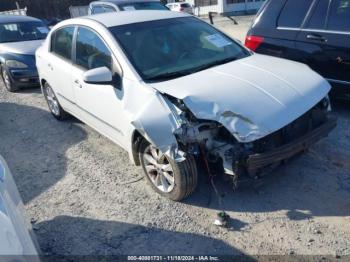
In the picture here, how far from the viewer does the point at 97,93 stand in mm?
4113

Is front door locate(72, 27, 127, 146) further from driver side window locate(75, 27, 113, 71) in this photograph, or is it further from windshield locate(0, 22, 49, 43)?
windshield locate(0, 22, 49, 43)

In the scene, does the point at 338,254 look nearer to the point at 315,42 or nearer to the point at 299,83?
the point at 299,83

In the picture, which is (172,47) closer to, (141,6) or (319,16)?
(319,16)

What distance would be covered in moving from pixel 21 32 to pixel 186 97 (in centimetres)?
730

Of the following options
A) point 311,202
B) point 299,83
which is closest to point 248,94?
point 299,83

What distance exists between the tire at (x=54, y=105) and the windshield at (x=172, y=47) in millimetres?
2279

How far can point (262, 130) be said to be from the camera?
2.96 meters

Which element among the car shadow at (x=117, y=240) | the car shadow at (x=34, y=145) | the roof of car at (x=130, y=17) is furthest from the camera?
the car shadow at (x=34, y=145)

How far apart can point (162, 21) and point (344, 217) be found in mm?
2898

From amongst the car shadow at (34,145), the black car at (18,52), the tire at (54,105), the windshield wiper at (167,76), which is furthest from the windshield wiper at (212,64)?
the black car at (18,52)

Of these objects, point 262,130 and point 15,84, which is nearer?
point 262,130

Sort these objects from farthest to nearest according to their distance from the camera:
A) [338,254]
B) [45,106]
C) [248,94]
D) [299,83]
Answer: [45,106] < [299,83] < [248,94] < [338,254]

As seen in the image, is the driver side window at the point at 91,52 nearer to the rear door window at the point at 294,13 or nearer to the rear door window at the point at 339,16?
the rear door window at the point at 294,13

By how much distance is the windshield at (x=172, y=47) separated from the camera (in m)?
3.69
